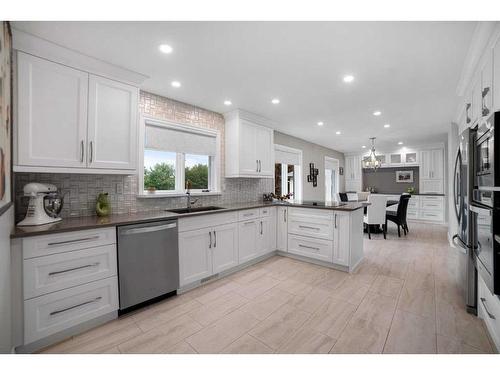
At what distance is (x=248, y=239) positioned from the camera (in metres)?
3.16

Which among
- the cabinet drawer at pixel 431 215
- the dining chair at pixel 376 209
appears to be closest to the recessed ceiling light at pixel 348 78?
the dining chair at pixel 376 209

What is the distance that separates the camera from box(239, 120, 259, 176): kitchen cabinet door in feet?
11.6

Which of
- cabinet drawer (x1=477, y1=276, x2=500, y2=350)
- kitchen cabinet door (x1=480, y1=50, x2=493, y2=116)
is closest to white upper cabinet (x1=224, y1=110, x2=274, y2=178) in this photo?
kitchen cabinet door (x1=480, y1=50, x2=493, y2=116)

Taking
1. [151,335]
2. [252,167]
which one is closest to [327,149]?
[252,167]

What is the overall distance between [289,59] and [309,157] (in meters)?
4.26

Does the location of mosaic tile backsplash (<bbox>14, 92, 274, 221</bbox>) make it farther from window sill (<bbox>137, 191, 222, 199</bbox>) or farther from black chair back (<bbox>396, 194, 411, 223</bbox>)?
black chair back (<bbox>396, 194, 411, 223</bbox>)

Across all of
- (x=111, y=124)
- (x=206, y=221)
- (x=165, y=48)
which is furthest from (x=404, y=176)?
(x=111, y=124)

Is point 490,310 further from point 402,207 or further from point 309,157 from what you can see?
point 309,157

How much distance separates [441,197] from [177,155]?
24.6 ft

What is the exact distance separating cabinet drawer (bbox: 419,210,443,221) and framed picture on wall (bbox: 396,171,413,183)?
3.72 ft
